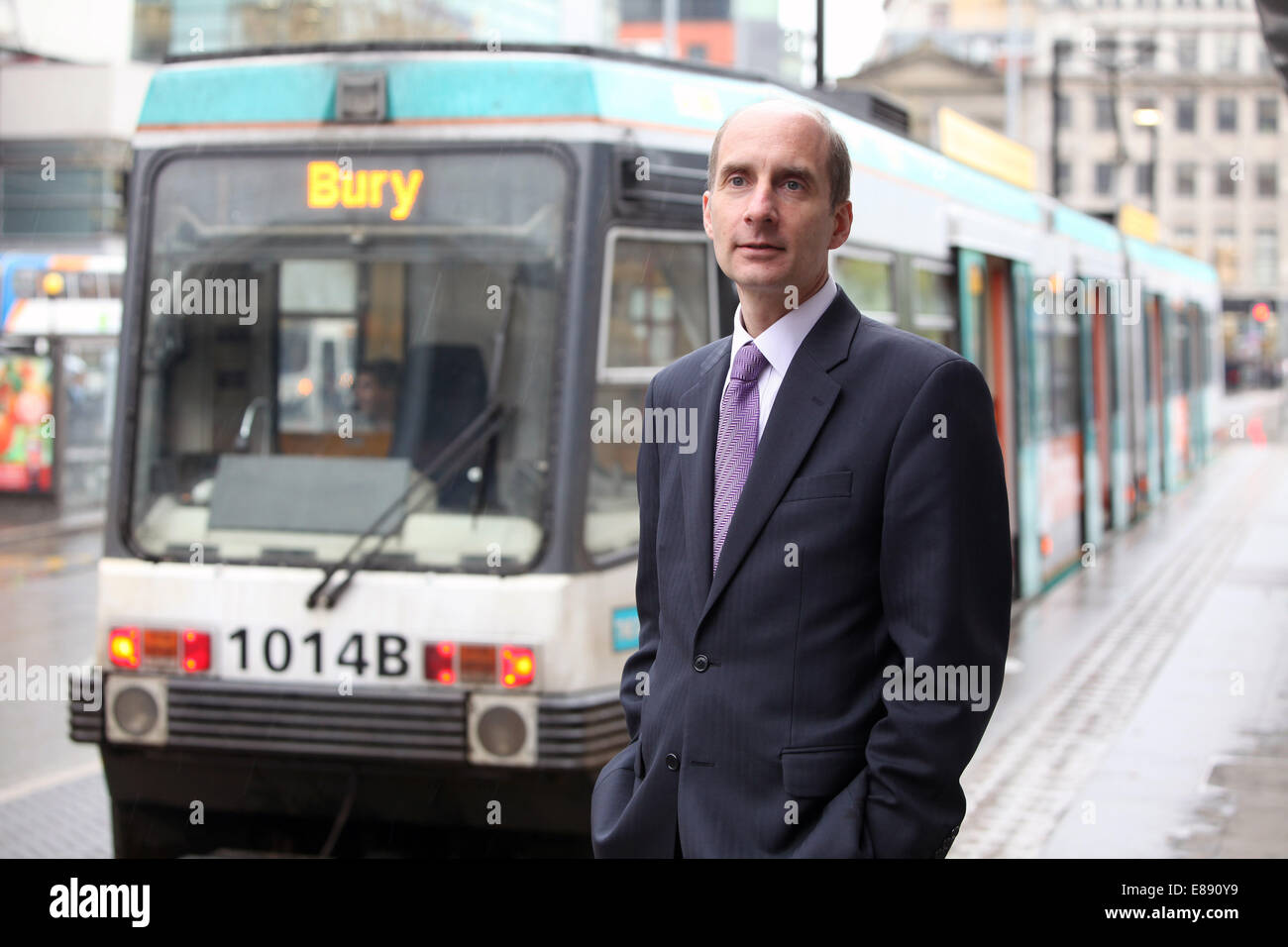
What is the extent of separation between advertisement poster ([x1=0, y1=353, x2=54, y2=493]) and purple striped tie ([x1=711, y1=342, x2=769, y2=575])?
67.3 feet

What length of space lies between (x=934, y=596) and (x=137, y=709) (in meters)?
4.19

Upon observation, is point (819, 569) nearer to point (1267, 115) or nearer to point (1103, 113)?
point (1103, 113)

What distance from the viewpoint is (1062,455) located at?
14.5m

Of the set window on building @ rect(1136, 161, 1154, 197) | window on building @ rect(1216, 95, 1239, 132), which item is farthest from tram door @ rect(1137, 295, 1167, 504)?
window on building @ rect(1216, 95, 1239, 132)

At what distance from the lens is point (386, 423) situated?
6207 mm

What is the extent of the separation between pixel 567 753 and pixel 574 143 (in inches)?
80.1

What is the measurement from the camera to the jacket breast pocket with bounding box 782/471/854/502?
260cm

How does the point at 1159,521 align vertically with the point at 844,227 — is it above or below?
below

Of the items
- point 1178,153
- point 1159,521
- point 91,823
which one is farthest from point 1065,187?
point 91,823

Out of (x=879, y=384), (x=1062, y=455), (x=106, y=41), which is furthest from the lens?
(x=106, y=41)

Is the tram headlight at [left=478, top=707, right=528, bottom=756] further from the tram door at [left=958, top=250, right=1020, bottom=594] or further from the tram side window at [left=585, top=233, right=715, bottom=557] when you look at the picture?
the tram door at [left=958, top=250, right=1020, bottom=594]

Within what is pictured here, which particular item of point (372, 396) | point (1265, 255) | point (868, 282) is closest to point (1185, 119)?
point (1265, 255)

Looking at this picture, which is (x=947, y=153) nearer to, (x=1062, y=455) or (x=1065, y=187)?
(x=1062, y=455)

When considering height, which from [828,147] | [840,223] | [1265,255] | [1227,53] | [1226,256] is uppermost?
[1227,53]
